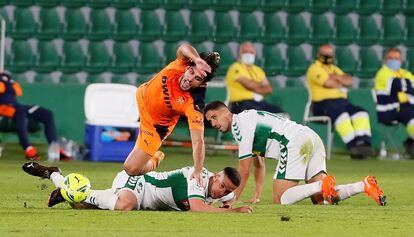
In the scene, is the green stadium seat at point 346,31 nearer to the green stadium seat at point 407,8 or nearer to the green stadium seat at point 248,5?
the green stadium seat at point 407,8

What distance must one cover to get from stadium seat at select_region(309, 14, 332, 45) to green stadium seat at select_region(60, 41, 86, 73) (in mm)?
4047

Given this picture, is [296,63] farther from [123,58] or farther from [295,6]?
[123,58]

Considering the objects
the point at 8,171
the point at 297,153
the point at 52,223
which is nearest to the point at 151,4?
the point at 8,171

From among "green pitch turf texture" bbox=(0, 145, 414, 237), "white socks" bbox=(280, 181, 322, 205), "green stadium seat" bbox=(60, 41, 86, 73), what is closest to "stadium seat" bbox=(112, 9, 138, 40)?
"green stadium seat" bbox=(60, 41, 86, 73)

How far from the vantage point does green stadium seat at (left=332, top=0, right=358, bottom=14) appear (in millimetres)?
23219

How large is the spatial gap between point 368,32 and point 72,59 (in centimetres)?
528

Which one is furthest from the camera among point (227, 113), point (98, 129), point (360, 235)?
point (98, 129)

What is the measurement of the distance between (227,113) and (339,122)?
8305mm

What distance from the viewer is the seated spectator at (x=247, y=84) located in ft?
66.1

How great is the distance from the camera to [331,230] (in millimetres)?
9938

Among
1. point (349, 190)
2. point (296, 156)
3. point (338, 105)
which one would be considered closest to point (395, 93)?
point (338, 105)

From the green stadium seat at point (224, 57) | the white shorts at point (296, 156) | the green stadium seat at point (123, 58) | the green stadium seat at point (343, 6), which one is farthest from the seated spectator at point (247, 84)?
the white shorts at point (296, 156)

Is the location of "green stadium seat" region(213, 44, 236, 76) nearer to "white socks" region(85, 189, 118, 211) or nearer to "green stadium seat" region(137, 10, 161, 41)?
"green stadium seat" region(137, 10, 161, 41)

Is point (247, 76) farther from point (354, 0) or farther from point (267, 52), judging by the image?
point (354, 0)
